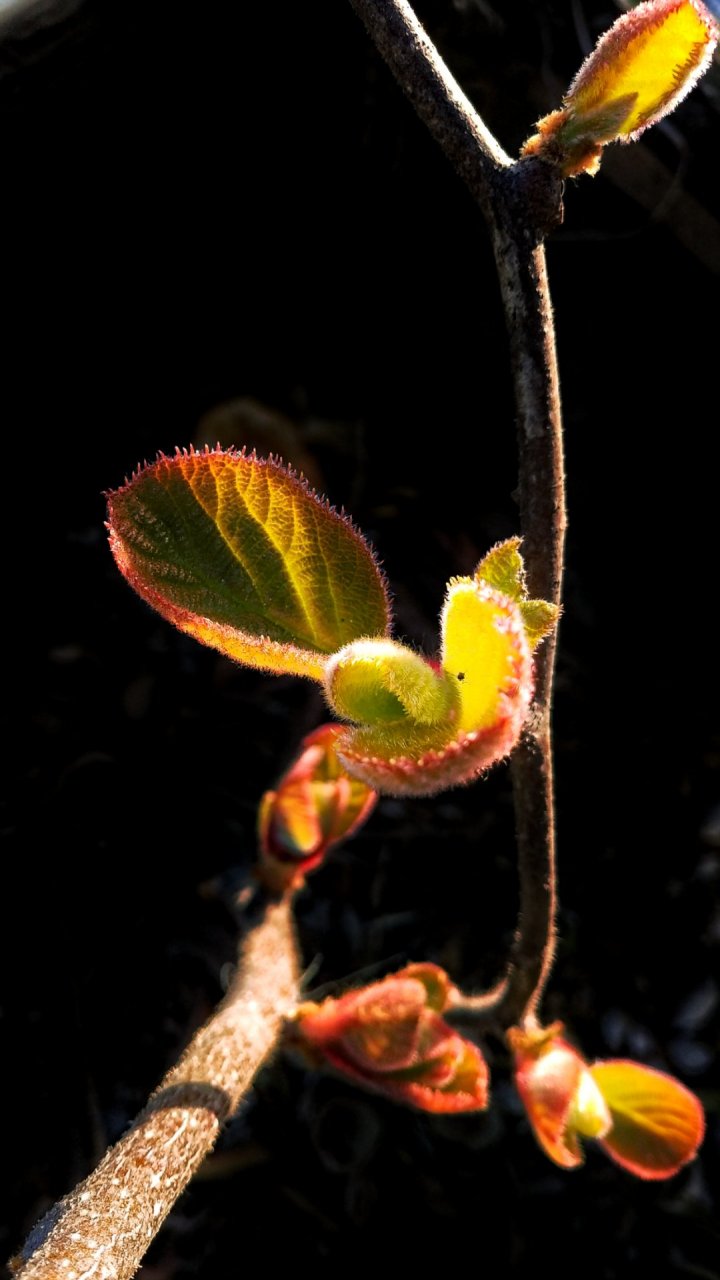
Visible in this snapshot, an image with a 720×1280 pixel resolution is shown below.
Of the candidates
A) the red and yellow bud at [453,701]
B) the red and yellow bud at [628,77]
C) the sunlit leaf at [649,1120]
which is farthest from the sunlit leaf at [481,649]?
the sunlit leaf at [649,1120]

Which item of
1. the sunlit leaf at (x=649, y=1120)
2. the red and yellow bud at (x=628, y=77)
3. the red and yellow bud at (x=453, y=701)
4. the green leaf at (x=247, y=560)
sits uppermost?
the red and yellow bud at (x=628, y=77)

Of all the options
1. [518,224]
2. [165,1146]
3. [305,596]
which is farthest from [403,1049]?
[518,224]

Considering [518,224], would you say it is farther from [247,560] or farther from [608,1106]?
[608,1106]

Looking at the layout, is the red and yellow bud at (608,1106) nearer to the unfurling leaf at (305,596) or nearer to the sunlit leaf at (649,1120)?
the sunlit leaf at (649,1120)

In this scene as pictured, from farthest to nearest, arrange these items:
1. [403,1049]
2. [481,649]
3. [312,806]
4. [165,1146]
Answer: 1. [312,806]
2. [403,1049]
3. [165,1146]
4. [481,649]

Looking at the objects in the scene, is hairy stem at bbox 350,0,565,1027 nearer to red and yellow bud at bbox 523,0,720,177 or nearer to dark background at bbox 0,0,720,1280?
red and yellow bud at bbox 523,0,720,177
